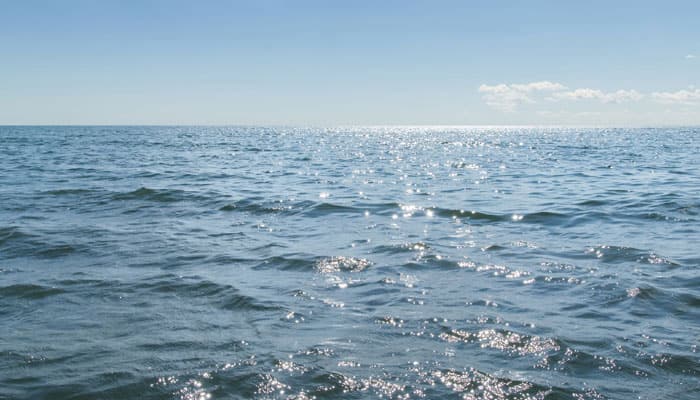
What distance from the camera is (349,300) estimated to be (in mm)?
8242

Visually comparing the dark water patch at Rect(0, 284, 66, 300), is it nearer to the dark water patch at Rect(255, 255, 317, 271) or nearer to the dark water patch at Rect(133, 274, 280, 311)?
the dark water patch at Rect(133, 274, 280, 311)

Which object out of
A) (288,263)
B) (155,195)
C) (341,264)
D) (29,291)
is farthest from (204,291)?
(155,195)

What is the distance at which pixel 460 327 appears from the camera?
702 cm

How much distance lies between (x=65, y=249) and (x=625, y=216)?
15.4 m

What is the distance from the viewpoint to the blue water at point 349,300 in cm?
550

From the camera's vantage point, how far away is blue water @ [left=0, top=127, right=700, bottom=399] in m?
5.50

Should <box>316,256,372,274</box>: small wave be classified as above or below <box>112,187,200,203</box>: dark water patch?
below

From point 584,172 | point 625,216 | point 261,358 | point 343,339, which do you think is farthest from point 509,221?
point 584,172

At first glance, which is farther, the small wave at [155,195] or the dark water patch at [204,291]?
the small wave at [155,195]

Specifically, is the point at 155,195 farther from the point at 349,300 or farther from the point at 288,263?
the point at 349,300

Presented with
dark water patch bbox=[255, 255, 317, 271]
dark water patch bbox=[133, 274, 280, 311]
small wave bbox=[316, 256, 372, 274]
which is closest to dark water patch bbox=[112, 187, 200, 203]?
dark water patch bbox=[255, 255, 317, 271]

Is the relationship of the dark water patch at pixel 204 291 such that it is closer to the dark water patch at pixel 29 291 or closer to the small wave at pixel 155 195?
the dark water patch at pixel 29 291

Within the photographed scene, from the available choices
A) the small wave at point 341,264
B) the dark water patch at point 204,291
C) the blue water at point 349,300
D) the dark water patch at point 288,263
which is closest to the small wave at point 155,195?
the blue water at point 349,300

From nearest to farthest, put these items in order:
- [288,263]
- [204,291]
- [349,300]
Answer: [349,300] < [204,291] < [288,263]
